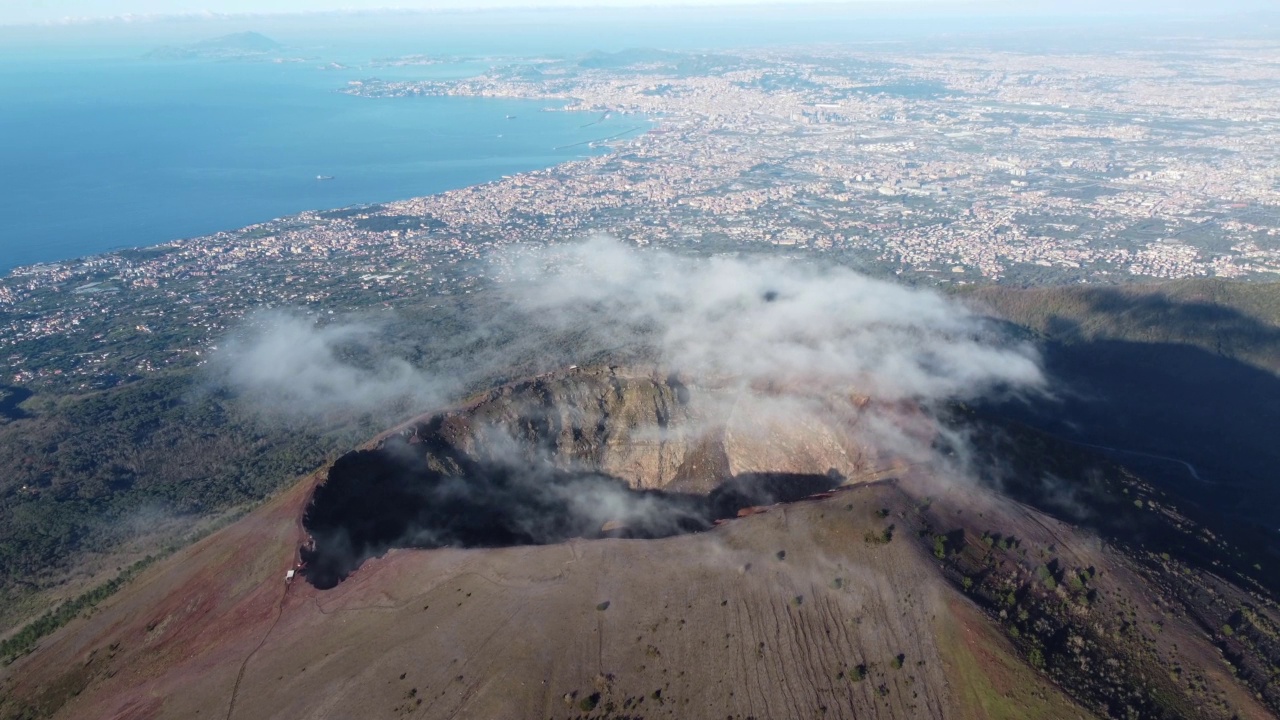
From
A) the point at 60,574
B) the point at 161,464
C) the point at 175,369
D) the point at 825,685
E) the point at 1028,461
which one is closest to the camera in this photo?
the point at 825,685

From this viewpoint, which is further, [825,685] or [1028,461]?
[1028,461]

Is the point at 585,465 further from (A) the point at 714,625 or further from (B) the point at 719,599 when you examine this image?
(A) the point at 714,625

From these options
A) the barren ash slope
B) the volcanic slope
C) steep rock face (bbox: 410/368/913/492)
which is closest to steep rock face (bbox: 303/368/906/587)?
steep rock face (bbox: 410/368/913/492)

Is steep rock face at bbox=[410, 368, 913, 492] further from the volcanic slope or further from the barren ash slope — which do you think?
the volcanic slope

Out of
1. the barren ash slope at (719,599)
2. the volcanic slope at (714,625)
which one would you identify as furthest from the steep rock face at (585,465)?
the volcanic slope at (714,625)

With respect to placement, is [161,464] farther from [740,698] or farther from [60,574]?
[740,698]

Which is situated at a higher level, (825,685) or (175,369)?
(825,685)

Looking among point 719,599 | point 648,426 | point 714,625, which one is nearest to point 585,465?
point 648,426

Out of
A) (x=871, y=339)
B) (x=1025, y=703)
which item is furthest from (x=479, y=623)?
(x=871, y=339)
